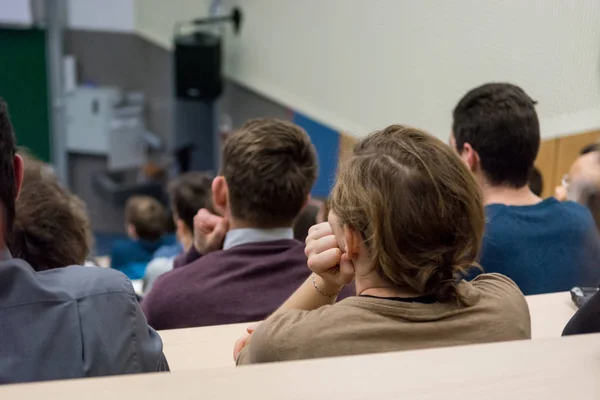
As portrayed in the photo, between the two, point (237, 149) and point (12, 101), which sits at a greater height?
point (237, 149)

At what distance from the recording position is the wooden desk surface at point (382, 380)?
2.18ft

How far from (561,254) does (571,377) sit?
992mm

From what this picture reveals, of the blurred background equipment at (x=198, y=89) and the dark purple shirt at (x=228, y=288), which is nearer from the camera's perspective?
the dark purple shirt at (x=228, y=288)

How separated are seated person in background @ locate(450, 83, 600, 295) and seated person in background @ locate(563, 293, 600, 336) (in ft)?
1.75

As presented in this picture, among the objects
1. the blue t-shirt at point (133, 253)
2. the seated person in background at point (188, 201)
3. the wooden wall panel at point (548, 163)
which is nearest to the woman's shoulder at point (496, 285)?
the wooden wall panel at point (548, 163)

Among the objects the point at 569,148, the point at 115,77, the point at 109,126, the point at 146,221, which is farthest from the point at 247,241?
the point at 115,77

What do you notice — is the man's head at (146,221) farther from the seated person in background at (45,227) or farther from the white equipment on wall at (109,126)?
the white equipment on wall at (109,126)

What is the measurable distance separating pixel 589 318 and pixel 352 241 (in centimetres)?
35

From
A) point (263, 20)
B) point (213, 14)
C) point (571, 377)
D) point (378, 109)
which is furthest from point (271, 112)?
point (571, 377)

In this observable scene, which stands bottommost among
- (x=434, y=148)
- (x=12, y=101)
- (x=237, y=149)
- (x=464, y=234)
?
(x=12, y=101)

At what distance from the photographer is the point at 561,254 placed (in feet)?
5.45

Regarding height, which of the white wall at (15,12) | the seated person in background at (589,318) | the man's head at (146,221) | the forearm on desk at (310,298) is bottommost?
the man's head at (146,221)

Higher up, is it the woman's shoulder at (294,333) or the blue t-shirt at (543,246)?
the woman's shoulder at (294,333)

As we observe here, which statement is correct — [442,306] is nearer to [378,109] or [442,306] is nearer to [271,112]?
[378,109]
